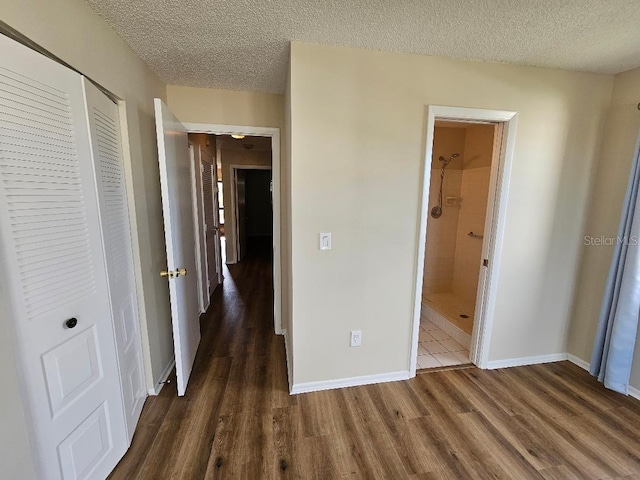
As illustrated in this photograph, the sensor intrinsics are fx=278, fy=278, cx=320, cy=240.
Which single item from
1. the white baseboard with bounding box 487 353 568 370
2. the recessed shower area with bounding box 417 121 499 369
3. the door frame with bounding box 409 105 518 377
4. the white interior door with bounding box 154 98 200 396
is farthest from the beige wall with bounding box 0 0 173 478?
the white baseboard with bounding box 487 353 568 370

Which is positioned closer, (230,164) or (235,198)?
(230,164)

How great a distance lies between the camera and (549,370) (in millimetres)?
2305

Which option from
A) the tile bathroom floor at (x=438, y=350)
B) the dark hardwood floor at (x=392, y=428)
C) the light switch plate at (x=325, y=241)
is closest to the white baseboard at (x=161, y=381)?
the dark hardwood floor at (x=392, y=428)

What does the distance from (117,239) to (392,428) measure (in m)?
1.96

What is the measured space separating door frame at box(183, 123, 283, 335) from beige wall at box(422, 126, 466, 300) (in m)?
1.92

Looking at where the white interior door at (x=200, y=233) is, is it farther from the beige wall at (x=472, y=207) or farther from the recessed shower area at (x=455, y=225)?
the beige wall at (x=472, y=207)

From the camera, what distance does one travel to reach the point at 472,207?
3.44 meters

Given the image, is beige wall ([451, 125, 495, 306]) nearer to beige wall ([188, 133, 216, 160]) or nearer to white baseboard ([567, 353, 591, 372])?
white baseboard ([567, 353, 591, 372])

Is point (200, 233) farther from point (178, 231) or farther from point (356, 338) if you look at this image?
point (356, 338)

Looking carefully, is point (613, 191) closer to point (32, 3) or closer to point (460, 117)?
point (460, 117)

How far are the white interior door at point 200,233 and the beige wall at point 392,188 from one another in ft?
5.94

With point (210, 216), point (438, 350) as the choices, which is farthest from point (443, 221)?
point (210, 216)

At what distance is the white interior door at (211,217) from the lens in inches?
147

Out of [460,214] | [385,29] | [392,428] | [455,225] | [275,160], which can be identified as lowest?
[392,428]
